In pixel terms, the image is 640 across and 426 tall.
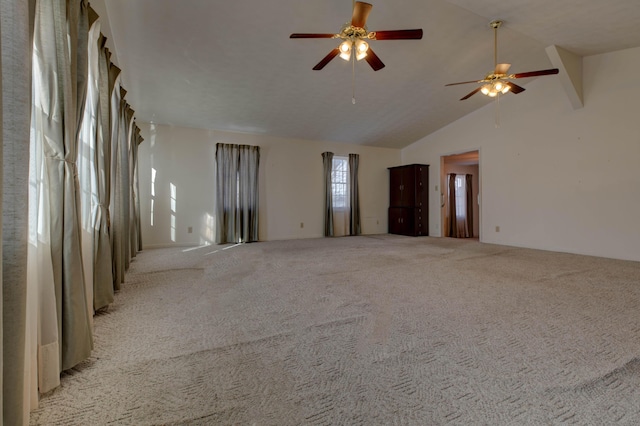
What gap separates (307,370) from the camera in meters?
1.41

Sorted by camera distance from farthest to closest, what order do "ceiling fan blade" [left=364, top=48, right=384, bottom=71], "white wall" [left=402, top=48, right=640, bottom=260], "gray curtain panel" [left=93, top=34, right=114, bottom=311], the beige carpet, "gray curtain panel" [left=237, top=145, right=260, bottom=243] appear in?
"gray curtain panel" [left=237, top=145, right=260, bottom=243], "white wall" [left=402, top=48, right=640, bottom=260], "ceiling fan blade" [left=364, top=48, right=384, bottom=71], "gray curtain panel" [left=93, top=34, right=114, bottom=311], the beige carpet

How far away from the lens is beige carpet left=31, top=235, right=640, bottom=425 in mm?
1129

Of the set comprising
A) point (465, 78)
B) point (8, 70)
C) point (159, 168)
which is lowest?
point (8, 70)

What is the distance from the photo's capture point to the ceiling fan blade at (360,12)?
2291 mm

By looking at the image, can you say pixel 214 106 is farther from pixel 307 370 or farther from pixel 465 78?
pixel 307 370

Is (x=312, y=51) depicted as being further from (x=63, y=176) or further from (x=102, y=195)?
(x=63, y=176)

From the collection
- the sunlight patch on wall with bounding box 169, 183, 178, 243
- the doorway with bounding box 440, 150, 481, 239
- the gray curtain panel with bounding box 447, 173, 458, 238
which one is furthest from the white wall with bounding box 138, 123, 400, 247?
the gray curtain panel with bounding box 447, 173, 458, 238

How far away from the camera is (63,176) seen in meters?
1.38

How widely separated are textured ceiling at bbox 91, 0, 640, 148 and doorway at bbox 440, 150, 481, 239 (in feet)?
6.38

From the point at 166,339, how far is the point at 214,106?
13.9ft

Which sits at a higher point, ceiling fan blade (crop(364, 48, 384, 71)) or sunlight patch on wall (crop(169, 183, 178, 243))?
ceiling fan blade (crop(364, 48, 384, 71))

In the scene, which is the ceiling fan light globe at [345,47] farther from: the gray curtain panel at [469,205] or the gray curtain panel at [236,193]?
the gray curtain panel at [469,205]

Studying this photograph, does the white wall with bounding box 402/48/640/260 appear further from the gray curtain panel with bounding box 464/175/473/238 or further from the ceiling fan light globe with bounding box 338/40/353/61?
the ceiling fan light globe with bounding box 338/40/353/61

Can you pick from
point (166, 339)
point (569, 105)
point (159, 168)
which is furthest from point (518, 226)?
point (159, 168)
